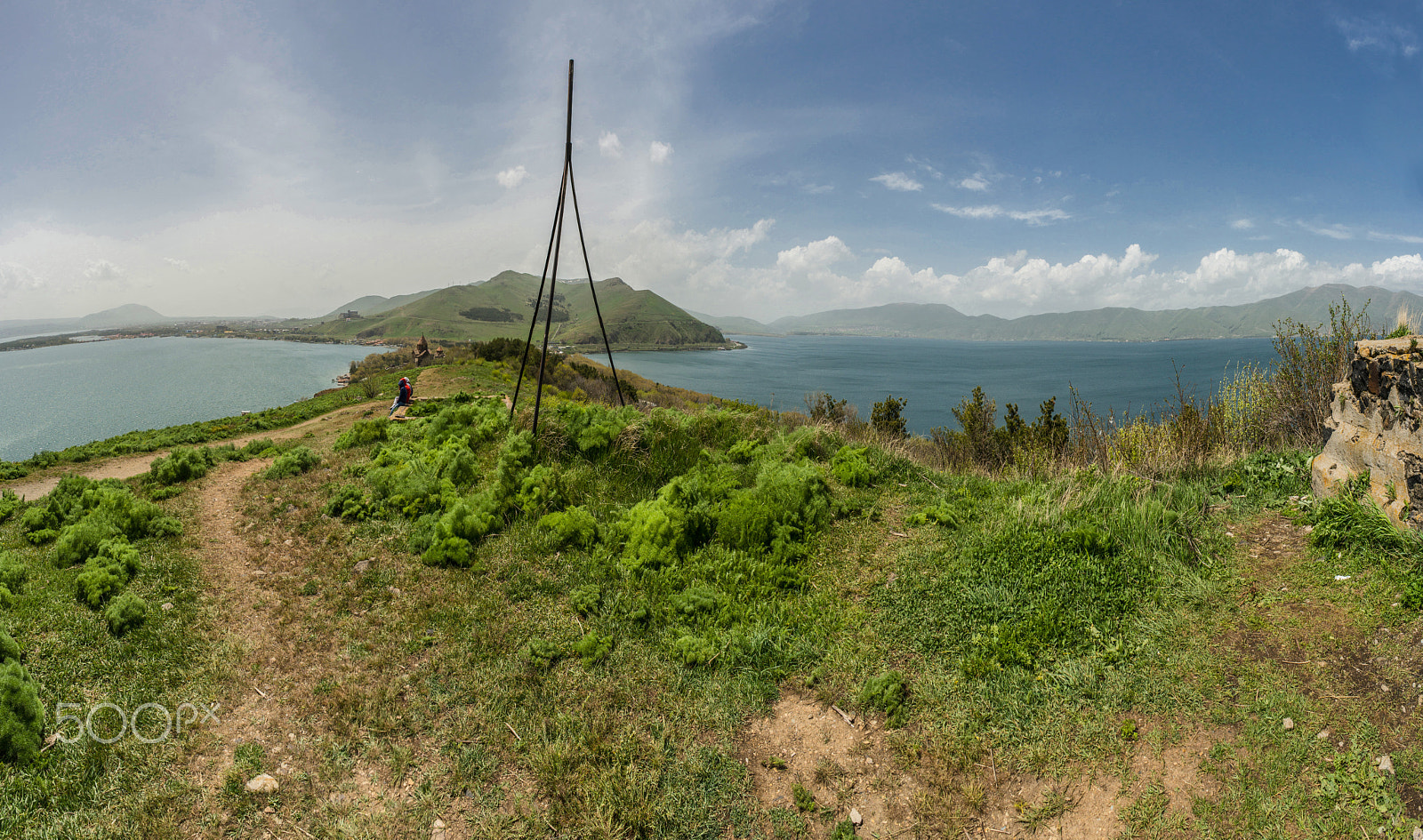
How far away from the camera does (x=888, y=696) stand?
4.29 metres

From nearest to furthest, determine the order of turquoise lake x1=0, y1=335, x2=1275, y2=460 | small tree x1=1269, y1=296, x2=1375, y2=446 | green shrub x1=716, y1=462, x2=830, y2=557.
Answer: green shrub x1=716, y1=462, x2=830, y2=557, small tree x1=1269, y1=296, x2=1375, y2=446, turquoise lake x1=0, y1=335, x2=1275, y2=460

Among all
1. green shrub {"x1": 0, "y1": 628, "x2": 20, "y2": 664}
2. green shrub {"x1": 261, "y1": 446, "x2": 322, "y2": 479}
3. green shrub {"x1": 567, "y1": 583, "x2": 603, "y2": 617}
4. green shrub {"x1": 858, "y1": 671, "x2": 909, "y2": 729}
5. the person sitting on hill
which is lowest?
green shrub {"x1": 858, "y1": 671, "x2": 909, "y2": 729}

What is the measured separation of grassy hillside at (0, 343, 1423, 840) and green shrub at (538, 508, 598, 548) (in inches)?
1.8

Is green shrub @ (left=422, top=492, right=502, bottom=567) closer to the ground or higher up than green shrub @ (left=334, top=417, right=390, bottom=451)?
closer to the ground

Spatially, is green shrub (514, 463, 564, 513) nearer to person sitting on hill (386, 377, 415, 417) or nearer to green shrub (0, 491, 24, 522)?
green shrub (0, 491, 24, 522)

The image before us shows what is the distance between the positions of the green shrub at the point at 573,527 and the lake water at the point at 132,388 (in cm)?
3211

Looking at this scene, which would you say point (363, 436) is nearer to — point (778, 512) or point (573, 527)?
point (573, 527)

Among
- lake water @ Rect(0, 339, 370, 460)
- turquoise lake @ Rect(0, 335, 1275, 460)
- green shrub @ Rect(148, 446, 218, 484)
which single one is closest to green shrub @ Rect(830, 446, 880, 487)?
turquoise lake @ Rect(0, 335, 1275, 460)

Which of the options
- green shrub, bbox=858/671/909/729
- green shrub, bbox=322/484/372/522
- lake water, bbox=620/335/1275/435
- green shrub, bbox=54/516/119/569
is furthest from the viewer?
lake water, bbox=620/335/1275/435

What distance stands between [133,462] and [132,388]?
5494 cm

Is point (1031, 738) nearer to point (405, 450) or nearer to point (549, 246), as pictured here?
point (549, 246)

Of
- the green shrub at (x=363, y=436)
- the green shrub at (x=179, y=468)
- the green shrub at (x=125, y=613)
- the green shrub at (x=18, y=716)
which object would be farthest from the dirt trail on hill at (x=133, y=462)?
the green shrub at (x=18, y=716)

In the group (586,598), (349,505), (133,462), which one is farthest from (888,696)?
(133,462)

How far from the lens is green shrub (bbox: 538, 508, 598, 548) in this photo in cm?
677
